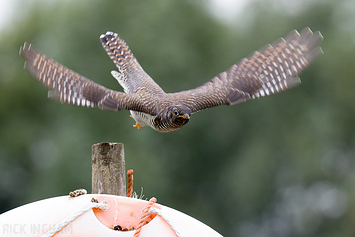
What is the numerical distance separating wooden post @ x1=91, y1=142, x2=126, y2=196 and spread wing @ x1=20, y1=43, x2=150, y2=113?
0.95 m

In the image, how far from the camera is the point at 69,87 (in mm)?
Result: 4508

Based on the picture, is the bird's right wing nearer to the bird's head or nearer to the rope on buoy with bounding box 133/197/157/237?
the bird's head

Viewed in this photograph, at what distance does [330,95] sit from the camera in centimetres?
2536

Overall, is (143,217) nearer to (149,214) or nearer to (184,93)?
(149,214)

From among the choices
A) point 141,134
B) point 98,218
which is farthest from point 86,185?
point 98,218

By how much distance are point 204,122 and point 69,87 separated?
1924 cm

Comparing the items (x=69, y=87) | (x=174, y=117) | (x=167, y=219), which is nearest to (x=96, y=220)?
(x=167, y=219)

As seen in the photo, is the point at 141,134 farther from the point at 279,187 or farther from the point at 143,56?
the point at 279,187

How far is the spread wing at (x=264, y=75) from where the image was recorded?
506 centimetres

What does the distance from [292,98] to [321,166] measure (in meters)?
3.89

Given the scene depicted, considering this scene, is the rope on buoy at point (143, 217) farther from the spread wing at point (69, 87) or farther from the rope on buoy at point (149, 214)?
the spread wing at point (69, 87)

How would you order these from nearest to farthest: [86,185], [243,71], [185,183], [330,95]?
1. [243,71]
2. [86,185]
3. [185,183]
4. [330,95]

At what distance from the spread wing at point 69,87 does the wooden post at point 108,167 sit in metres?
0.95

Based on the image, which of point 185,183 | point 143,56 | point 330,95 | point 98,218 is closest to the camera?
point 98,218
